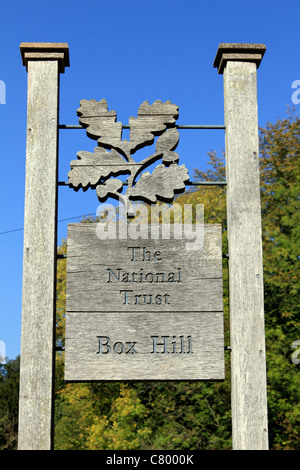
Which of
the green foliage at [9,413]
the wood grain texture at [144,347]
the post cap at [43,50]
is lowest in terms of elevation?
the green foliage at [9,413]

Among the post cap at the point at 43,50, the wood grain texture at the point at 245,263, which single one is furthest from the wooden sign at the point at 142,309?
the post cap at the point at 43,50

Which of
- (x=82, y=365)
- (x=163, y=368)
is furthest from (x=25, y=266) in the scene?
(x=163, y=368)

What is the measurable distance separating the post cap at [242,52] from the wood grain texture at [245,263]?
0.15 ft

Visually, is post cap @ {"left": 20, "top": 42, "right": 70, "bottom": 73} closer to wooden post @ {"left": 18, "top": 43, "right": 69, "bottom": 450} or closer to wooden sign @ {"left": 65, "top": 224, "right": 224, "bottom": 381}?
wooden post @ {"left": 18, "top": 43, "right": 69, "bottom": 450}

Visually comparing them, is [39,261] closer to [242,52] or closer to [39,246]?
[39,246]

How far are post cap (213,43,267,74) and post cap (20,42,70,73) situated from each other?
1.27 meters

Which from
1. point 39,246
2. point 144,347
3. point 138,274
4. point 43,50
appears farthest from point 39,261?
point 43,50

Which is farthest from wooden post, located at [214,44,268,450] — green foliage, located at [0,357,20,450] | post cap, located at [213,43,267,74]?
green foliage, located at [0,357,20,450]

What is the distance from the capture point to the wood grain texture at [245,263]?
4156 millimetres

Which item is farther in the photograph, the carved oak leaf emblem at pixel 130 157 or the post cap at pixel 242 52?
the post cap at pixel 242 52

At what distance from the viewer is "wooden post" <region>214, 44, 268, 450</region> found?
4160 mm

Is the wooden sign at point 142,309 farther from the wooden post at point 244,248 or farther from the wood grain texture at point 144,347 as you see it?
the wooden post at point 244,248

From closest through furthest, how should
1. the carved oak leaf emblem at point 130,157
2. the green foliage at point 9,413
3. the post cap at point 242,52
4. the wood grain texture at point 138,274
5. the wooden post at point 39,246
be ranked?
1. the wooden post at point 39,246
2. the wood grain texture at point 138,274
3. the carved oak leaf emblem at point 130,157
4. the post cap at point 242,52
5. the green foliage at point 9,413
